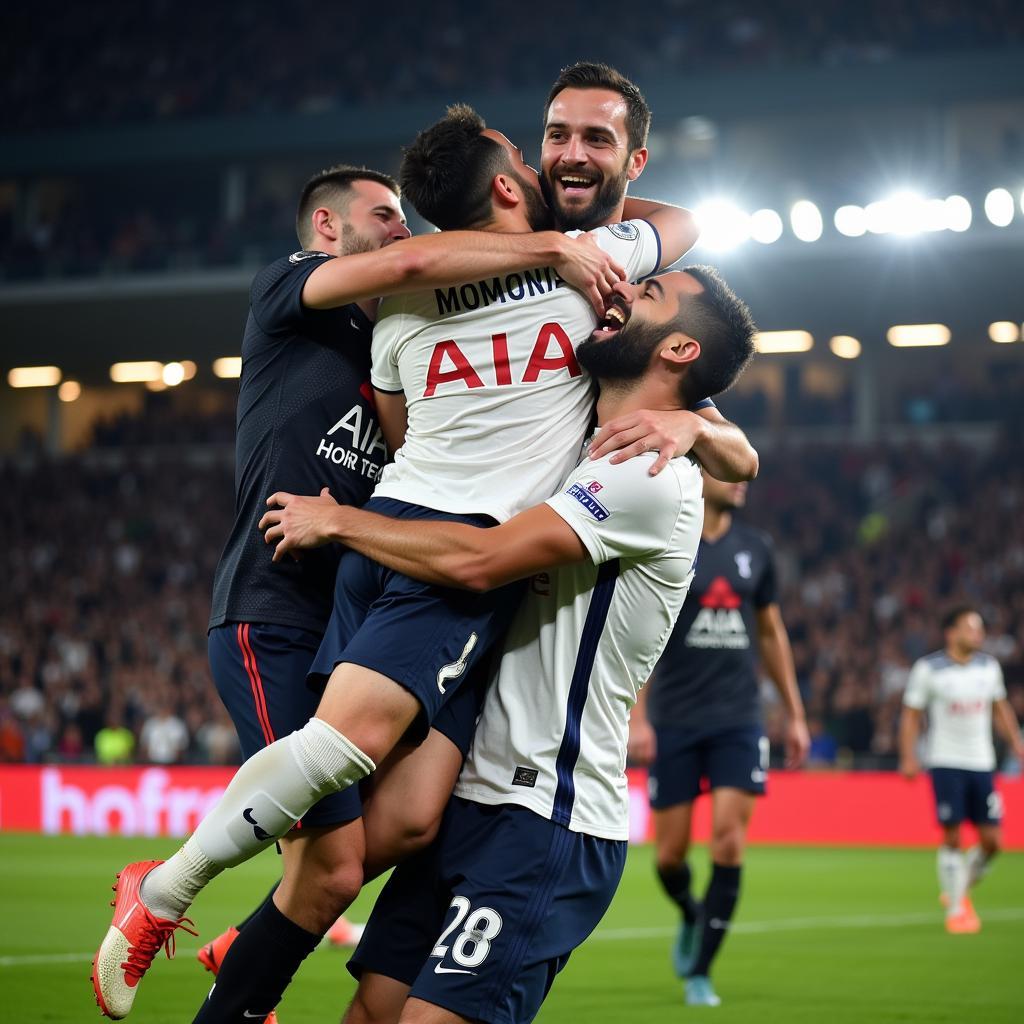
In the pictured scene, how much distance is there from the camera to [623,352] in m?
4.08

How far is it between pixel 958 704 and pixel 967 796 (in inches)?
27.9

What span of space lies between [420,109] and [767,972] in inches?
1000

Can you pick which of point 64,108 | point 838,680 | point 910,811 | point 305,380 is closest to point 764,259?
point 838,680

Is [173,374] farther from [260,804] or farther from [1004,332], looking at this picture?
[260,804]

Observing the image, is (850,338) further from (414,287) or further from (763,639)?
(414,287)

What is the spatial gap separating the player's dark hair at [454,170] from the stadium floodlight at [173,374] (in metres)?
32.7

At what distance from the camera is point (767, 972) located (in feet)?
29.5

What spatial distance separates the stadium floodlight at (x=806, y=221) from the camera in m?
26.9

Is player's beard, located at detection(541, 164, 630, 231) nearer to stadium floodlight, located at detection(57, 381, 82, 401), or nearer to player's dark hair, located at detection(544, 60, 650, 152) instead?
player's dark hair, located at detection(544, 60, 650, 152)

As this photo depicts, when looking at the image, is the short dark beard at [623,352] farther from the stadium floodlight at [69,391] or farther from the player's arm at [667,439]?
the stadium floodlight at [69,391]

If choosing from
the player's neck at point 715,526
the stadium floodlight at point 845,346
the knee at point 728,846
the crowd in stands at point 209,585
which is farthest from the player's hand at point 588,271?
the stadium floodlight at point 845,346

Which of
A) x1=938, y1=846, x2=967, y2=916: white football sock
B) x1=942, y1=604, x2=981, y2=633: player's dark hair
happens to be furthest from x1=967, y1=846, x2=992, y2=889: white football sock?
x1=942, y1=604, x2=981, y2=633: player's dark hair

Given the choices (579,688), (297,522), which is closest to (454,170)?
(297,522)

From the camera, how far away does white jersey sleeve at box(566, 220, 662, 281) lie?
14.4 feet
